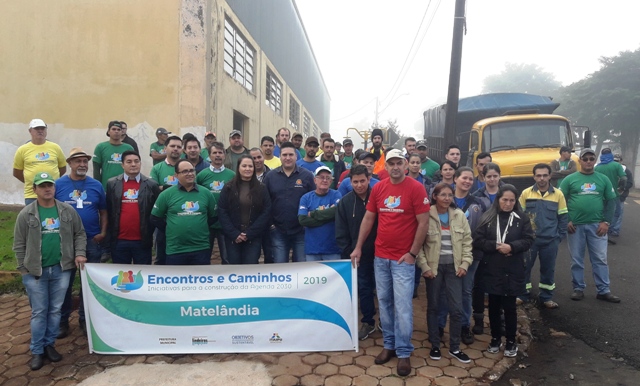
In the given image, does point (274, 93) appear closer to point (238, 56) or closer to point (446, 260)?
Answer: point (238, 56)

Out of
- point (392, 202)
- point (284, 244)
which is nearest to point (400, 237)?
point (392, 202)

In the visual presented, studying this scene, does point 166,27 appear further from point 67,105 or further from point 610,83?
point 610,83

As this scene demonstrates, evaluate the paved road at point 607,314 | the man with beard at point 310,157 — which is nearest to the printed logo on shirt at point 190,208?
the man with beard at point 310,157

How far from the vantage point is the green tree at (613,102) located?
29.8 meters

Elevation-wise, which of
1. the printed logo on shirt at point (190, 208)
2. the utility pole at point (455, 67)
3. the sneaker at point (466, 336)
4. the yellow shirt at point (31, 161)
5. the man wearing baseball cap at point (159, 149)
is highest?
the utility pole at point (455, 67)

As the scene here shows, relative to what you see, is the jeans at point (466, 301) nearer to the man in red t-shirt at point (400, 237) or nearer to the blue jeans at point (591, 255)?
the man in red t-shirt at point (400, 237)

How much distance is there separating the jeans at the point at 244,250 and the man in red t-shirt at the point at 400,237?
155cm

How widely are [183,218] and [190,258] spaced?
46 cm

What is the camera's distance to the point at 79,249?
4238mm

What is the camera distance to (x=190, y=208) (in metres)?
4.46

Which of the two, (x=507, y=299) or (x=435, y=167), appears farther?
(x=435, y=167)

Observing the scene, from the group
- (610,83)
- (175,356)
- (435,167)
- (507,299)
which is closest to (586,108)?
(610,83)

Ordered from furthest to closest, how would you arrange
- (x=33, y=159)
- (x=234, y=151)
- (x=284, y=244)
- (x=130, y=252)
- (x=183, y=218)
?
1. (x=234, y=151)
2. (x=33, y=159)
3. (x=284, y=244)
4. (x=130, y=252)
5. (x=183, y=218)

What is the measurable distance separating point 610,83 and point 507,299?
119ft
